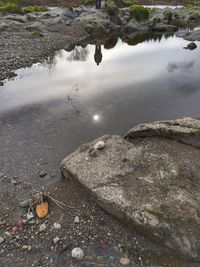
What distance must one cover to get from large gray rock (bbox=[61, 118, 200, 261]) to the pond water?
1922 millimetres

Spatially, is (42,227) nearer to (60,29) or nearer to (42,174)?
(42,174)

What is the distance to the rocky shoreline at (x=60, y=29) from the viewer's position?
19714mm

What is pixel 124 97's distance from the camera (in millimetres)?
14422

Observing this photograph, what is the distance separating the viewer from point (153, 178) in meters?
7.05

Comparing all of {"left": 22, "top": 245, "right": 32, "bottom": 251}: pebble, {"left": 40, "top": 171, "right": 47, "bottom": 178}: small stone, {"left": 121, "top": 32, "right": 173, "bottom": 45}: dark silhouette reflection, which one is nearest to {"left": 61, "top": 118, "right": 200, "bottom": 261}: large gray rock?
{"left": 40, "top": 171, "right": 47, "bottom": 178}: small stone

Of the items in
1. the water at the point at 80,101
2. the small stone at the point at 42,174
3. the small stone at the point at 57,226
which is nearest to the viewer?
the small stone at the point at 57,226

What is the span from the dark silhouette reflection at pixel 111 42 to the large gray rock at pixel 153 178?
19.9 meters

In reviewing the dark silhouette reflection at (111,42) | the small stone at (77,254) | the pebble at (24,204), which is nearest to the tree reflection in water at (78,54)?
the dark silhouette reflection at (111,42)

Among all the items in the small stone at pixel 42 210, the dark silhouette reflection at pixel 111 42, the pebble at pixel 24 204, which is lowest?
the dark silhouette reflection at pixel 111 42

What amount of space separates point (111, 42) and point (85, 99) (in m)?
17.5

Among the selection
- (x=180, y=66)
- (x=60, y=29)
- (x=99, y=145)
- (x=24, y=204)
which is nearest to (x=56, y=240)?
(x=24, y=204)

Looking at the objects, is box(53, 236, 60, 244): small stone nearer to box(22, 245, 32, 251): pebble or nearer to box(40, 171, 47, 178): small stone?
box(22, 245, 32, 251): pebble

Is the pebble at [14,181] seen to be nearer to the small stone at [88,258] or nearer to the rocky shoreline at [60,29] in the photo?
the small stone at [88,258]

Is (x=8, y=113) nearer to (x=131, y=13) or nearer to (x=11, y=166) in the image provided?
(x=11, y=166)
